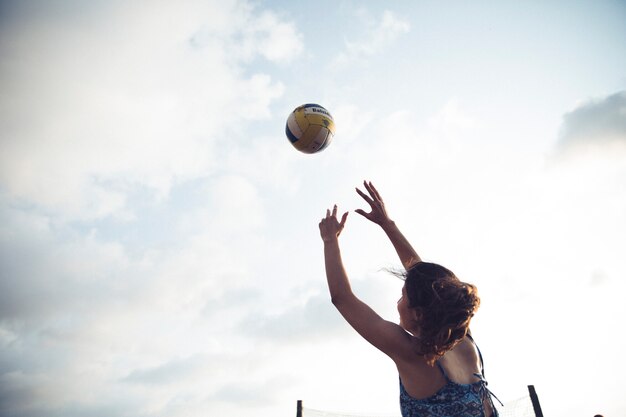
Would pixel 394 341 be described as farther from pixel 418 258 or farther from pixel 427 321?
pixel 418 258

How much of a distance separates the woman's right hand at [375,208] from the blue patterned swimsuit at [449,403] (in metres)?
1.89

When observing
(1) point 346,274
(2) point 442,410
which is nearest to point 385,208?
(1) point 346,274

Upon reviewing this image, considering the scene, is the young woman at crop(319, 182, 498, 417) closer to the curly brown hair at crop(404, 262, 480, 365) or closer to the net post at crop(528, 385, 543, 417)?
the curly brown hair at crop(404, 262, 480, 365)

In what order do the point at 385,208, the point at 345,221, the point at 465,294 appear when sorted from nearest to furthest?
the point at 465,294 < the point at 345,221 < the point at 385,208

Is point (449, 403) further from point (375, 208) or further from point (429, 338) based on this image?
point (375, 208)

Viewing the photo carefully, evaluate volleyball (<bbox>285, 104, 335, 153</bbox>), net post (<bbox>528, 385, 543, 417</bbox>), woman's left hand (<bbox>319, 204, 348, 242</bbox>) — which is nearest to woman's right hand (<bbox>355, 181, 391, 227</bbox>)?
woman's left hand (<bbox>319, 204, 348, 242</bbox>)

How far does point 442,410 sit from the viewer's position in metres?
2.20

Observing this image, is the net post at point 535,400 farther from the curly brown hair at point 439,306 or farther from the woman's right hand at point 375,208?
the curly brown hair at point 439,306

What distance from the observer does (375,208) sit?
400cm

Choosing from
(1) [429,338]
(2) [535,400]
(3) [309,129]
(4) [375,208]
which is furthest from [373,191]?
(2) [535,400]

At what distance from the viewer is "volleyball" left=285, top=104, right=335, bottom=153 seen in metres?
6.38

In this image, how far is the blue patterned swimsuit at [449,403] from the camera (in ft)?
7.22

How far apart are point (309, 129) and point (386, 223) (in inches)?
120

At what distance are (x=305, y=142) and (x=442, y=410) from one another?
196 inches
